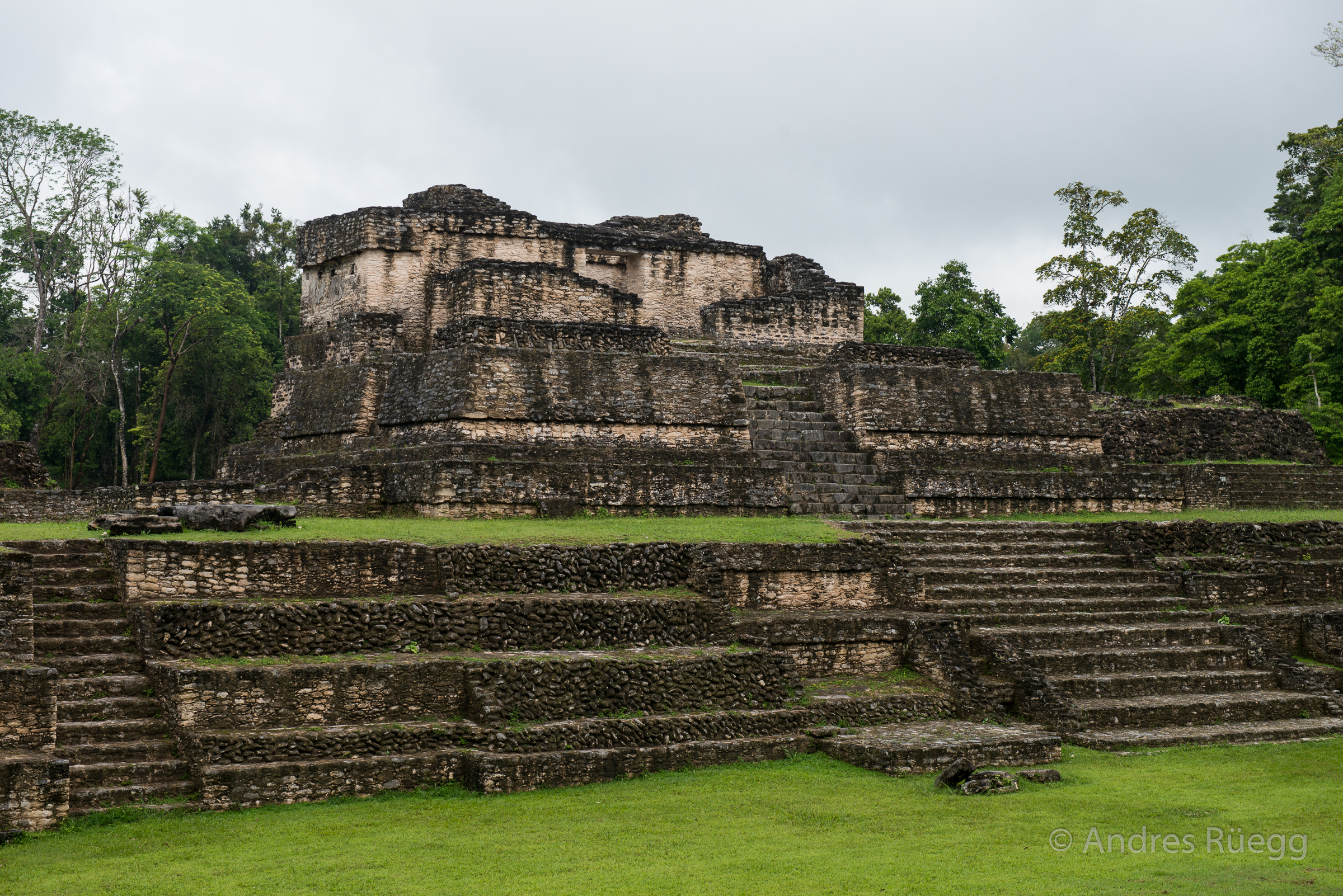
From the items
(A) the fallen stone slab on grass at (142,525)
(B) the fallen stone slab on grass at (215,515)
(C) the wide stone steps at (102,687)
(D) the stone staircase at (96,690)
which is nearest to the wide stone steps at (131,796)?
(D) the stone staircase at (96,690)

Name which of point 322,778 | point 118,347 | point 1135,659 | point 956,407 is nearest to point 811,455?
point 956,407

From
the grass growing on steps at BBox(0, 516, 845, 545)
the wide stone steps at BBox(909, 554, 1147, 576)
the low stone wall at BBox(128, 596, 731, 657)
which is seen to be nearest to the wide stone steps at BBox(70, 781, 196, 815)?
the low stone wall at BBox(128, 596, 731, 657)

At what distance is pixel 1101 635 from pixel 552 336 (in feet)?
25.3

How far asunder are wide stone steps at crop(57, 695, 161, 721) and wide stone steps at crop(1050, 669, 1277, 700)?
7.62 metres

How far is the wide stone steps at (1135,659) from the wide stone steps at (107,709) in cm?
759

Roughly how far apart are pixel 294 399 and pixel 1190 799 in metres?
12.7

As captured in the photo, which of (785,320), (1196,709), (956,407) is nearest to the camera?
(1196,709)

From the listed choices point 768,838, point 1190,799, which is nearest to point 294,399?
point 768,838

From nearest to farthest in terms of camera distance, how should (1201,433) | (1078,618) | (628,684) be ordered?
(628,684)
(1078,618)
(1201,433)

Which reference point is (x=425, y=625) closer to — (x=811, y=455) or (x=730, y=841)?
(x=730, y=841)

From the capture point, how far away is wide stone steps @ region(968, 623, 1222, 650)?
12.0 metres

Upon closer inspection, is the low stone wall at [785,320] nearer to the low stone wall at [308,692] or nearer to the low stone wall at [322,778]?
the low stone wall at [308,692]

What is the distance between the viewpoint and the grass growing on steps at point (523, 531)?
35.9 feet

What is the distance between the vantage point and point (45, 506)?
14.4 m
